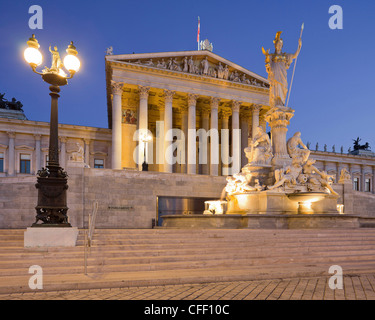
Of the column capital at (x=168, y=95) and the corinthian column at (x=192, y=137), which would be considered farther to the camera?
the column capital at (x=168, y=95)

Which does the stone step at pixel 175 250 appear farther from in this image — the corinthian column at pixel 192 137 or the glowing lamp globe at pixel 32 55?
the corinthian column at pixel 192 137

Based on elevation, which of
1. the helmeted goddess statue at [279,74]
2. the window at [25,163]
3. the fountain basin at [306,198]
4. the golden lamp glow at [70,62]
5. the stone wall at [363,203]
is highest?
the helmeted goddess statue at [279,74]

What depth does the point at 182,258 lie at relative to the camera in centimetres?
1047

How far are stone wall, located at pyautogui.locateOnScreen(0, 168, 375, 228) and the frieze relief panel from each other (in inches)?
753

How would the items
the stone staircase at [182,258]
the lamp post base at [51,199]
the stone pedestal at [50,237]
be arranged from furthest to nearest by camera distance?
the lamp post base at [51,199], the stone pedestal at [50,237], the stone staircase at [182,258]

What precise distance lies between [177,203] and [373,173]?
56.4 meters

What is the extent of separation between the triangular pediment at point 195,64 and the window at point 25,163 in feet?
62.6

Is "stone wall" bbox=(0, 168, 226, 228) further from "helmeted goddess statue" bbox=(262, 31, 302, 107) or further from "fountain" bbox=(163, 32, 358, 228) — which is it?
"helmeted goddess statue" bbox=(262, 31, 302, 107)

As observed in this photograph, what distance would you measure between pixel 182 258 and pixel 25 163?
1799 inches

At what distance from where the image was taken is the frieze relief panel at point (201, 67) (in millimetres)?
45281

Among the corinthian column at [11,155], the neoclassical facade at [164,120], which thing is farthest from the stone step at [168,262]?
the corinthian column at [11,155]

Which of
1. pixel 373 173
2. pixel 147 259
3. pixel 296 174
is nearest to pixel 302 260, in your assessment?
pixel 147 259
